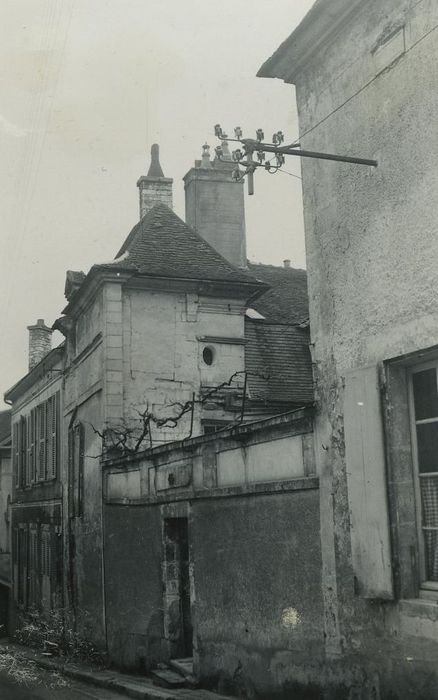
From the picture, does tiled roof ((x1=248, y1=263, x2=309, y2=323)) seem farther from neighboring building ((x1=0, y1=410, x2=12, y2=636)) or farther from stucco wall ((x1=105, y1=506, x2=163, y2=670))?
neighboring building ((x1=0, y1=410, x2=12, y2=636))

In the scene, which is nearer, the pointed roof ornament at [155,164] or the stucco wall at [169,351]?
the stucco wall at [169,351]

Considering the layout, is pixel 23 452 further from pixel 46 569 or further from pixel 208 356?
pixel 208 356

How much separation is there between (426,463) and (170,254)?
386 inches

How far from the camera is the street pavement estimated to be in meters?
10.4

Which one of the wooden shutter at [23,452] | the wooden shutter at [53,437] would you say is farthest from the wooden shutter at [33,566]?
the wooden shutter at [53,437]

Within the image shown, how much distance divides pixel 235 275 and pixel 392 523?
30.9 ft

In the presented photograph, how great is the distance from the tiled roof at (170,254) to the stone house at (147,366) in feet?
0.08

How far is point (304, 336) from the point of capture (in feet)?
55.9

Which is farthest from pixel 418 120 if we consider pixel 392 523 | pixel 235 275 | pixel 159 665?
pixel 235 275

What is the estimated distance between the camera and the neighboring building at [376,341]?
5961 millimetres

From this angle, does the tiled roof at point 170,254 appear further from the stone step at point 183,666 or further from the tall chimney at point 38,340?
the tall chimney at point 38,340

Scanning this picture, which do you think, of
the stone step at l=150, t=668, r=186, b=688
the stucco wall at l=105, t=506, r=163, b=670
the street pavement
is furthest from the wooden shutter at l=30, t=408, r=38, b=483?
the stone step at l=150, t=668, r=186, b=688

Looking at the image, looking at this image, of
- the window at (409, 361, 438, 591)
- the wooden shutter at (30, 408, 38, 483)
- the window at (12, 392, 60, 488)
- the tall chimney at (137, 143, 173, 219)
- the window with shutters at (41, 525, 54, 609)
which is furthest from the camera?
the wooden shutter at (30, 408, 38, 483)

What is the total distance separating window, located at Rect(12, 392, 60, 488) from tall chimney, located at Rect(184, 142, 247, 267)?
17.4ft
